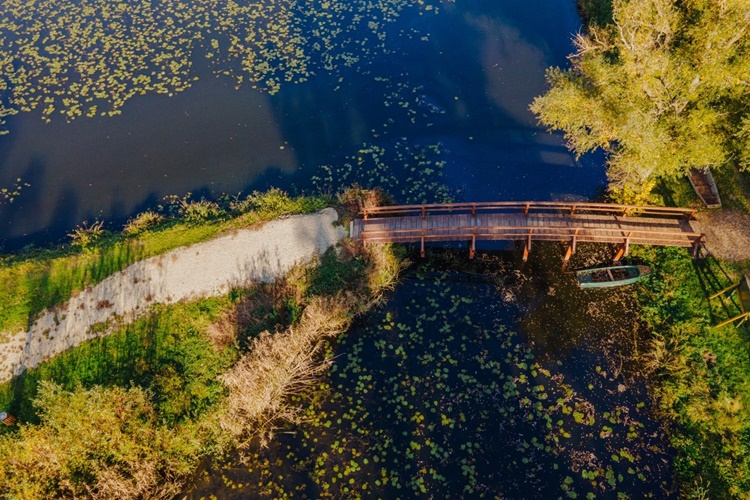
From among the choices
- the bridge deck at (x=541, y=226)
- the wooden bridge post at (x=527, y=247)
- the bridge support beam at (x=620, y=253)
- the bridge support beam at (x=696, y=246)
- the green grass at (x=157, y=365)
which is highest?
the bridge deck at (x=541, y=226)

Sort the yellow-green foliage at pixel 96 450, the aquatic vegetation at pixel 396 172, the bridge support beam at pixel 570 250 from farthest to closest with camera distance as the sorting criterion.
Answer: the aquatic vegetation at pixel 396 172 → the bridge support beam at pixel 570 250 → the yellow-green foliage at pixel 96 450

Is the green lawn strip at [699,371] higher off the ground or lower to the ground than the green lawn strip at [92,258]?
lower

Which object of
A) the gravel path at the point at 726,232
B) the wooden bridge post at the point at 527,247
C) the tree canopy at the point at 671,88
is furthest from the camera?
the wooden bridge post at the point at 527,247

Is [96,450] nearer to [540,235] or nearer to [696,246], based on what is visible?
[540,235]

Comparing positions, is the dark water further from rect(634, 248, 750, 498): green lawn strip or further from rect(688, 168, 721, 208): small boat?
rect(634, 248, 750, 498): green lawn strip

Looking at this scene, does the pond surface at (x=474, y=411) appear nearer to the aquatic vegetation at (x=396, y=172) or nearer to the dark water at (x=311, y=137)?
the aquatic vegetation at (x=396, y=172)

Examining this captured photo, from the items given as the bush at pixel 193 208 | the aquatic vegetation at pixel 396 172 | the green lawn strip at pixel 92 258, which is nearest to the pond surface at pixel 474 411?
the aquatic vegetation at pixel 396 172

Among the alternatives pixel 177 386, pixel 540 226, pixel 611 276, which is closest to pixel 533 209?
pixel 540 226

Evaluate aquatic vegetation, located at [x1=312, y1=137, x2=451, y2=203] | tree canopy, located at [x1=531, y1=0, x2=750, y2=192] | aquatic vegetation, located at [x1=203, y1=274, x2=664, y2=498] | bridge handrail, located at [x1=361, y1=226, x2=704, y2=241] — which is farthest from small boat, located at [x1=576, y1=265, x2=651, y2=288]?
aquatic vegetation, located at [x1=312, y1=137, x2=451, y2=203]
